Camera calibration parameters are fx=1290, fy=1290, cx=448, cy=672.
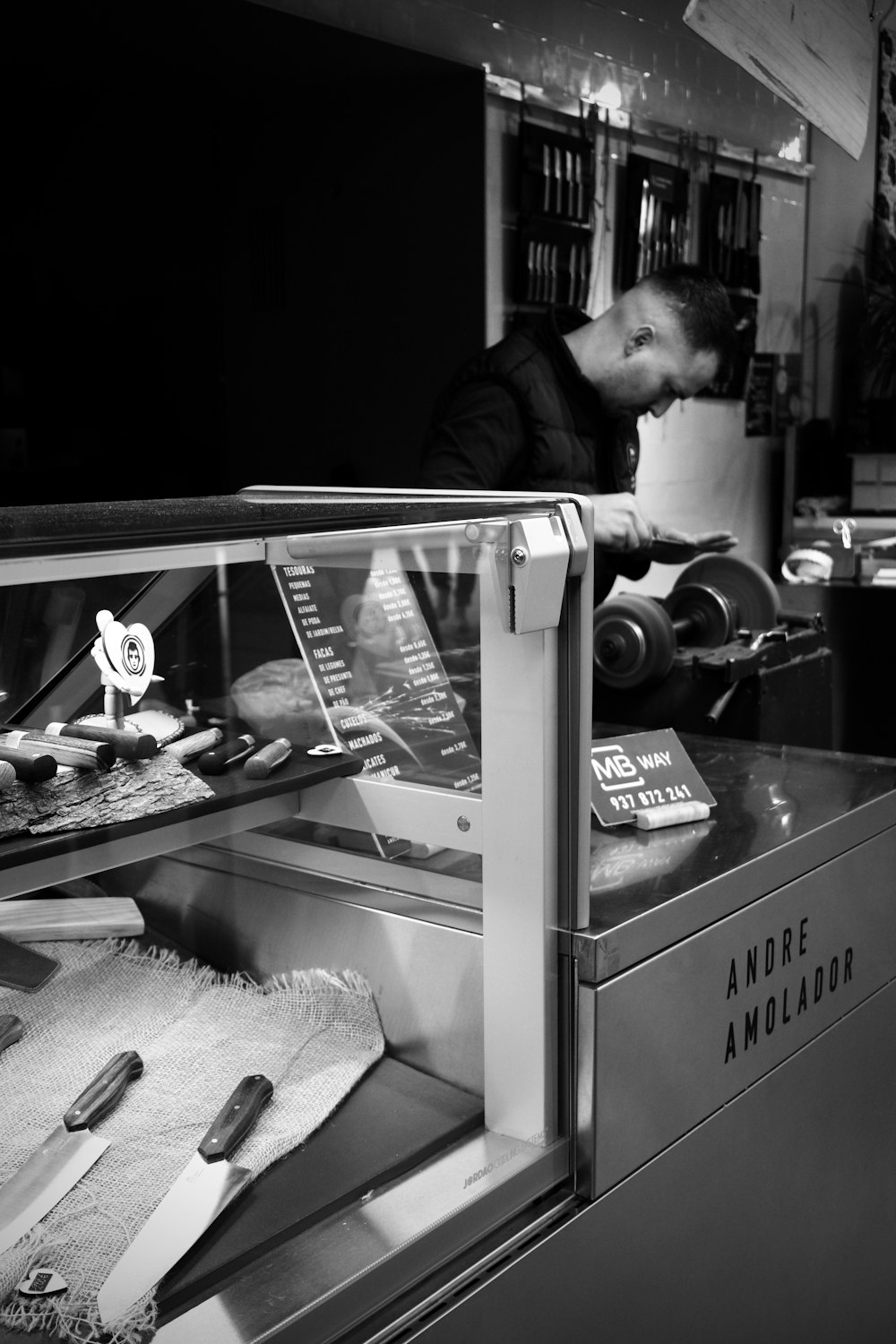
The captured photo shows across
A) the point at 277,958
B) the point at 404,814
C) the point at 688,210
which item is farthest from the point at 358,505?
the point at 688,210

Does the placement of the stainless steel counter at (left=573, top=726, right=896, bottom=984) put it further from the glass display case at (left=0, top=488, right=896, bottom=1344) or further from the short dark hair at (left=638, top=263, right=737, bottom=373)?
the short dark hair at (left=638, top=263, right=737, bottom=373)

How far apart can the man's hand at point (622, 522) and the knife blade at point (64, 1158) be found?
5.87ft

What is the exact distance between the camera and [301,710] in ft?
4.78

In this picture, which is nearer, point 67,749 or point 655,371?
point 67,749

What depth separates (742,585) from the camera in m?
3.45

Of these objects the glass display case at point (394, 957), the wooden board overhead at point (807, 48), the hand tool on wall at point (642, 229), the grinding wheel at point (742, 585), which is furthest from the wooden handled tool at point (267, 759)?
the hand tool on wall at point (642, 229)

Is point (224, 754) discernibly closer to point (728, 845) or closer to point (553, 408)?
point (728, 845)

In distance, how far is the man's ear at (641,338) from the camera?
9.91ft

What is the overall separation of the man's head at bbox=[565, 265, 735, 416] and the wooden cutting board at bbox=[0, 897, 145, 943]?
76.3 inches

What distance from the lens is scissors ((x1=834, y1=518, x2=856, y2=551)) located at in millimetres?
5181

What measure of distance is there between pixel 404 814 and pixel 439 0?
12.1 ft

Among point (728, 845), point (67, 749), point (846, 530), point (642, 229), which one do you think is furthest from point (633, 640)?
point (642, 229)

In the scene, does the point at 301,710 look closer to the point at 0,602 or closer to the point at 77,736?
the point at 77,736

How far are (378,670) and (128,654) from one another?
0.30 metres
